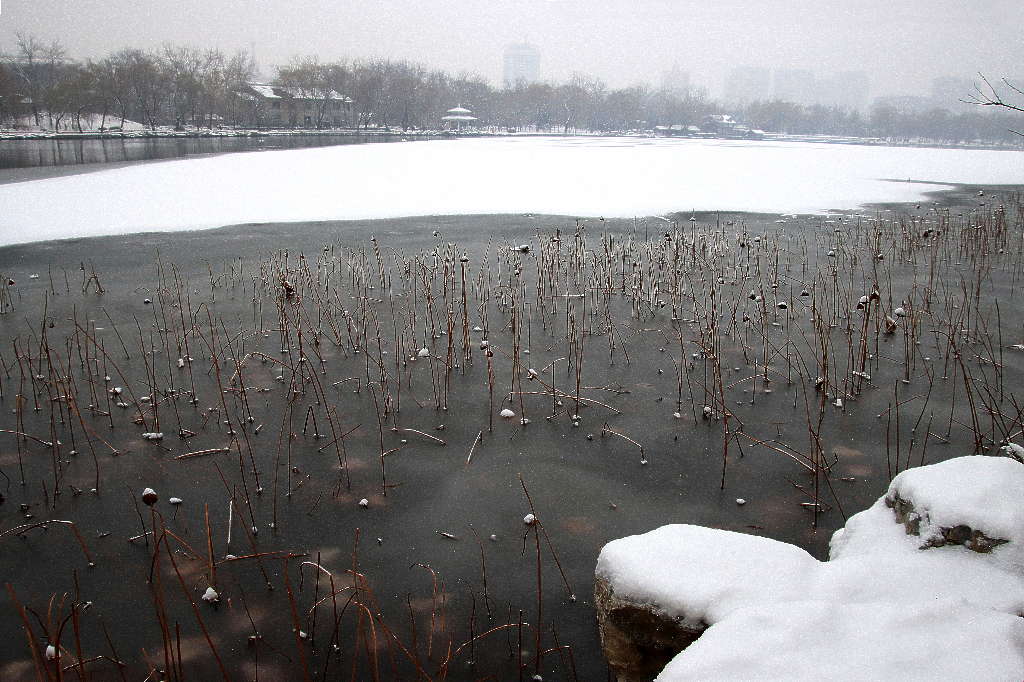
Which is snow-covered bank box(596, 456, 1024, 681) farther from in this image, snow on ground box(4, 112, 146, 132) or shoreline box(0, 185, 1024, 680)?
snow on ground box(4, 112, 146, 132)

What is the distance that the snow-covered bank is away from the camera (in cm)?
210

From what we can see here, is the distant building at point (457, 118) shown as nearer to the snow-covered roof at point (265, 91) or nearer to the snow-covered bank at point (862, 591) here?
the snow-covered roof at point (265, 91)

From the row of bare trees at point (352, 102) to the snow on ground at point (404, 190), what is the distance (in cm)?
4935

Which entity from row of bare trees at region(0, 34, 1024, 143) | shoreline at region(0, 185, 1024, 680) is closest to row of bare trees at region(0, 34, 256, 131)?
row of bare trees at region(0, 34, 1024, 143)

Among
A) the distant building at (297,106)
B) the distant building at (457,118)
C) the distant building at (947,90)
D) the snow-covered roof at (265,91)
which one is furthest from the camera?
the distant building at (947,90)

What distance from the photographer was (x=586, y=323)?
8289 millimetres

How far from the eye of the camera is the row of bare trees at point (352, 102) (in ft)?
238

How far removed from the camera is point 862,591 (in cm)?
255

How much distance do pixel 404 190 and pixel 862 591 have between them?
2106cm

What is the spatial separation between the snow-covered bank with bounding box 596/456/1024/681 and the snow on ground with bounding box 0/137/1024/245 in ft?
47.6

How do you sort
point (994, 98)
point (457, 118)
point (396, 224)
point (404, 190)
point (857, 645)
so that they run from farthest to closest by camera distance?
point (457, 118), point (404, 190), point (396, 224), point (994, 98), point (857, 645)

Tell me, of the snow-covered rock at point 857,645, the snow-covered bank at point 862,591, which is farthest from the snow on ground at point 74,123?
the snow-covered rock at point 857,645

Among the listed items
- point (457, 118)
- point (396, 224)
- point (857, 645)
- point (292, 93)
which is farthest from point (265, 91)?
point (857, 645)

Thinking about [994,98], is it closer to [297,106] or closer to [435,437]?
[435,437]
